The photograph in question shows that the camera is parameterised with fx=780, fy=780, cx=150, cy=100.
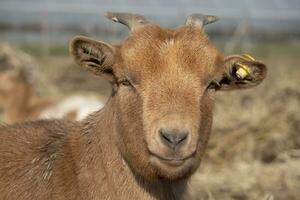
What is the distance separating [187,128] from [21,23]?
36.5 m

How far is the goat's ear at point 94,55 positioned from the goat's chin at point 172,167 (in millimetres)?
874

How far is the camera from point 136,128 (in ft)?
18.0

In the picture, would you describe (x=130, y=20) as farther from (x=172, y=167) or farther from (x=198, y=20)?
(x=172, y=167)

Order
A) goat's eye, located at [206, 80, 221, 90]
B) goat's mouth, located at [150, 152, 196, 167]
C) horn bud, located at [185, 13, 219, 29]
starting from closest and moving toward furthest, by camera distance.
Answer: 1. goat's mouth, located at [150, 152, 196, 167]
2. goat's eye, located at [206, 80, 221, 90]
3. horn bud, located at [185, 13, 219, 29]

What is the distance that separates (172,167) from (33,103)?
37.9ft

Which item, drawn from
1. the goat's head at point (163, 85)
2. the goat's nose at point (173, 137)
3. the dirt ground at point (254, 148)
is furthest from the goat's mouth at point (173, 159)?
the dirt ground at point (254, 148)

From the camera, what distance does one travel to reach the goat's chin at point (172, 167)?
5.22 meters

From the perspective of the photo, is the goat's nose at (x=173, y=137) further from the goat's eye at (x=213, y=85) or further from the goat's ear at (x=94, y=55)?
the goat's ear at (x=94, y=55)

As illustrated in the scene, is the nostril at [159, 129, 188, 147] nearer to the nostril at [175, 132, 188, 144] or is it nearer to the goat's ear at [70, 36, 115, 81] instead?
the nostril at [175, 132, 188, 144]

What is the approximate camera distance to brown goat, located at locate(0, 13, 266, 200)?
17.3 ft

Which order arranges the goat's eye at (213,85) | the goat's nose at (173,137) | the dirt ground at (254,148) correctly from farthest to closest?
1. the dirt ground at (254,148)
2. the goat's eye at (213,85)
3. the goat's nose at (173,137)

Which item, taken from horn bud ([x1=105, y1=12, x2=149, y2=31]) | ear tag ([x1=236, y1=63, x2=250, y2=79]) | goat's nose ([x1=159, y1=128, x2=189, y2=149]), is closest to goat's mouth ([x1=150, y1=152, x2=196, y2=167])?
goat's nose ([x1=159, y1=128, x2=189, y2=149])

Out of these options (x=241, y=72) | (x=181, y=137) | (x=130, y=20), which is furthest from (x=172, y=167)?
(x=130, y=20)

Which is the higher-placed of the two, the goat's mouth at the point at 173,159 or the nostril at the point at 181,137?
the nostril at the point at 181,137
